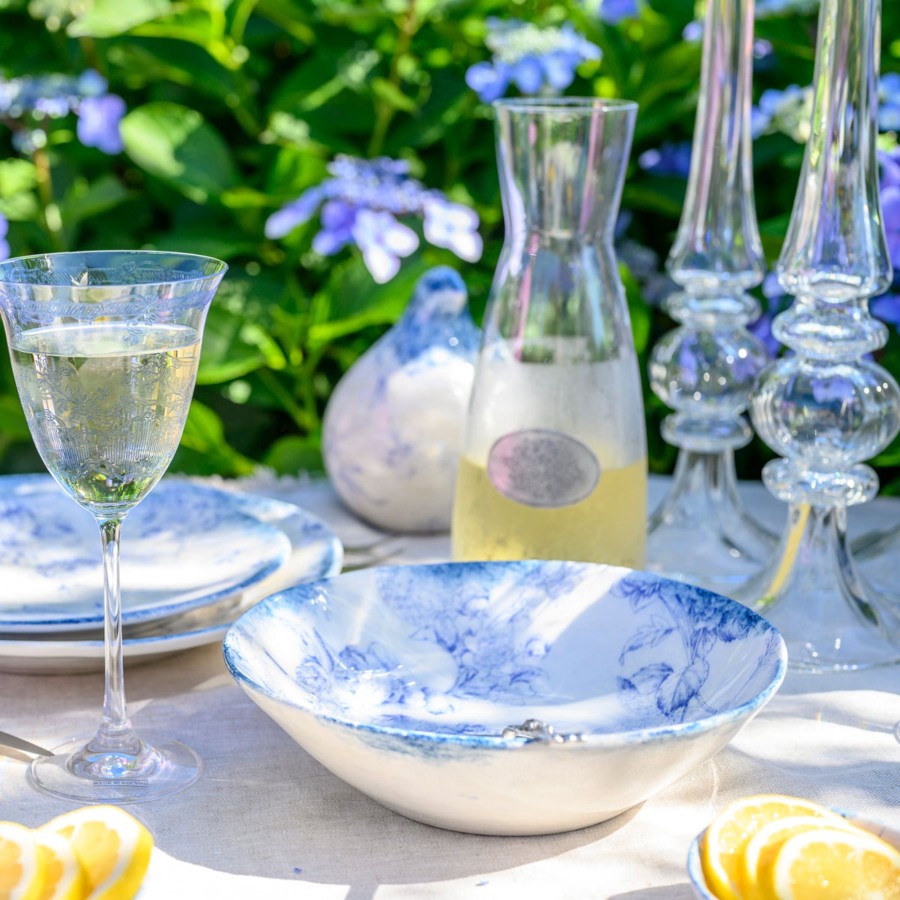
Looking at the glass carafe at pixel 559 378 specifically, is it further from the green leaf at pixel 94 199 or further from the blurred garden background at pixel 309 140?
the green leaf at pixel 94 199

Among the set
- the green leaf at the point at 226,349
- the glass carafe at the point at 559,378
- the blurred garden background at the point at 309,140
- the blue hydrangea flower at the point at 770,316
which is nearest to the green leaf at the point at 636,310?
the blurred garden background at the point at 309,140

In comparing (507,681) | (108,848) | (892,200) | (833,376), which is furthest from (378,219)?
(108,848)

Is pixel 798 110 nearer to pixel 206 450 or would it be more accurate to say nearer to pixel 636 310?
pixel 636 310

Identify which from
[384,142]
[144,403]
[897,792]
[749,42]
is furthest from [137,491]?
[384,142]

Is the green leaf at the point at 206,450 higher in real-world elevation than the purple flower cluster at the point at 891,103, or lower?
lower

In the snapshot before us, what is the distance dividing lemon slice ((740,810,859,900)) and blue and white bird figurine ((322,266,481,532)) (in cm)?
67

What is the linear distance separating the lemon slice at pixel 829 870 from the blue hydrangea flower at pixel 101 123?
155 cm

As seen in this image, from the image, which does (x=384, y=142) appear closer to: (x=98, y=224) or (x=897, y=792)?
(x=98, y=224)

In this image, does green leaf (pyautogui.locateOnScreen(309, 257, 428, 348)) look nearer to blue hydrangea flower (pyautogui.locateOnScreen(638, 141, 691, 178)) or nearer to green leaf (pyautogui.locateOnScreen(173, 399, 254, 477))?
green leaf (pyautogui.locateOnScreen(173, 399, 254, 477))

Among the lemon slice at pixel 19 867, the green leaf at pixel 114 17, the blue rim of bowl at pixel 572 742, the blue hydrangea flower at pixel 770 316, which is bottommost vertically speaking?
the lemon slice at pixel 19 867

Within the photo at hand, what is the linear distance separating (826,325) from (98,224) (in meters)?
1.36

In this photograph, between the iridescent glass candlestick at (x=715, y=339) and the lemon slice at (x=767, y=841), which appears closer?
the lemon slice at (x=767, y=841)

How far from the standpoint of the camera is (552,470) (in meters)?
0.99

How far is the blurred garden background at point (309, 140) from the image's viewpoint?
5.59ft
